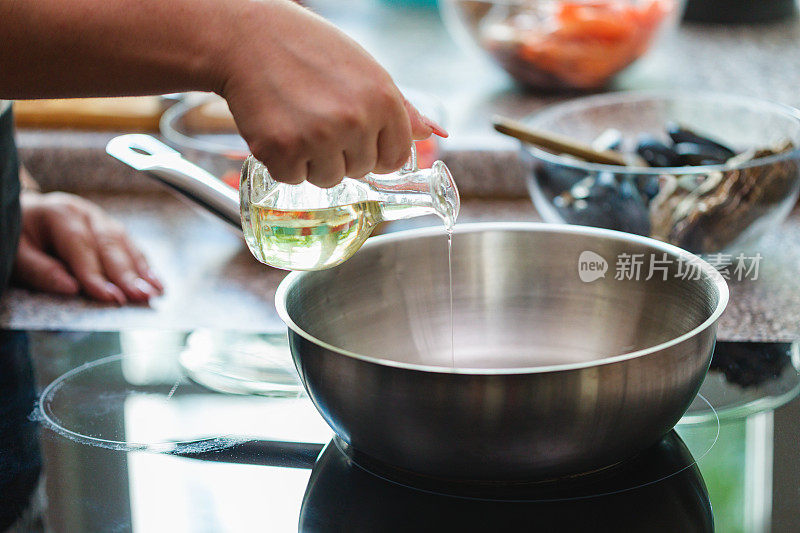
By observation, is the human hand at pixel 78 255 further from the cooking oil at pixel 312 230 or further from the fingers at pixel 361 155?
the fingers at pixel 361 155

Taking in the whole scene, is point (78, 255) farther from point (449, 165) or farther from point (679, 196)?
point (679, 196)

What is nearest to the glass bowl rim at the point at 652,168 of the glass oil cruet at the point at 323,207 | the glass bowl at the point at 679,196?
the glass bowl at the point at 679,196

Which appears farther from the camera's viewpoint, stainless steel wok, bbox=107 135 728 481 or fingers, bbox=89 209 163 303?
fingers, bbox=89 209 163 303

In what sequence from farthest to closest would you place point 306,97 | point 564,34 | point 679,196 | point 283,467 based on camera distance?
1. point 564,34
2. point 679,196
3. point 283,467
4. point 306,97

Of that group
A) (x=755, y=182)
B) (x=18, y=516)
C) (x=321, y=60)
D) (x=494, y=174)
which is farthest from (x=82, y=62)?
(x=494, y=174)

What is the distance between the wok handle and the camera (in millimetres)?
743

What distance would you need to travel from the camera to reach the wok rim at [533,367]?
22.3 inches

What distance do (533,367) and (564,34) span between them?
800mm

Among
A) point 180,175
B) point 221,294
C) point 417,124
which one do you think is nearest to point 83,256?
point 221,294

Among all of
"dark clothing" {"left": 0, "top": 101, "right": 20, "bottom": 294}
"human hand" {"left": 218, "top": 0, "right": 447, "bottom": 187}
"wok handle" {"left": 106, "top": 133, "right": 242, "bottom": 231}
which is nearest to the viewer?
"human hand" {"left": 218, "top": 0, "right": 447, "bottom": 187}

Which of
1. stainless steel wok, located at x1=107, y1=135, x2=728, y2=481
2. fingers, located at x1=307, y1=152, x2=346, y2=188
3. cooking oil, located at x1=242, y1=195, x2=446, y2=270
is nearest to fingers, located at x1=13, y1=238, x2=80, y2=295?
stainless steel wok, located at x1=107, y1=135, x2=728, y2=481

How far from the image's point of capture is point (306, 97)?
0.53 meters

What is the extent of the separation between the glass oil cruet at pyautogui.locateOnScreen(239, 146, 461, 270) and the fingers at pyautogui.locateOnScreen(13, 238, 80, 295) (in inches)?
18.3

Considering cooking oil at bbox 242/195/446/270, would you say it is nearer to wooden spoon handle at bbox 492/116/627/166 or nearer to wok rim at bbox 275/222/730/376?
wok rim at bbox 275/222/730/376
